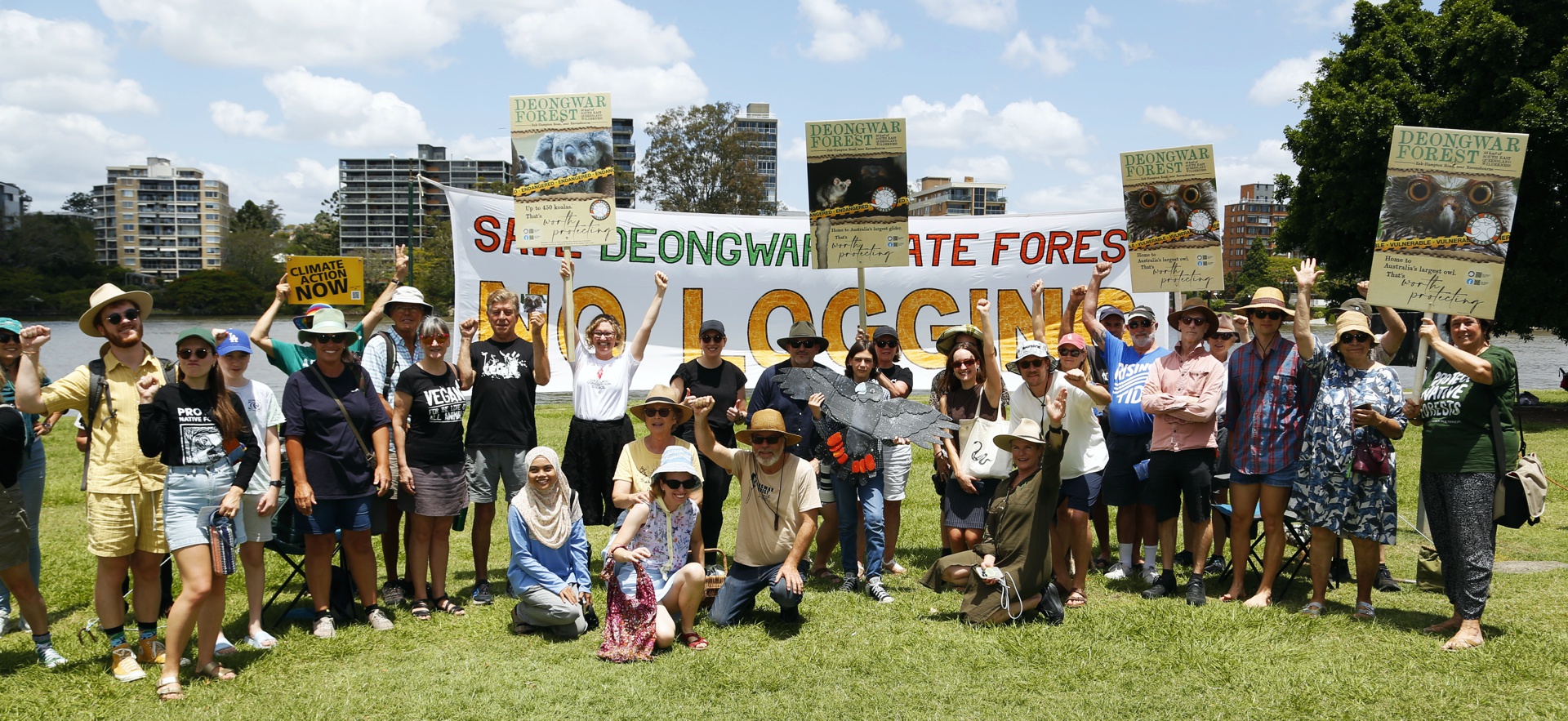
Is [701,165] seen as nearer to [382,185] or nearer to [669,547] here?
[669,547]

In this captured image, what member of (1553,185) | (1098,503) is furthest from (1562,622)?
(1553,185)

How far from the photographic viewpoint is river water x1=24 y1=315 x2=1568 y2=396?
27453mm

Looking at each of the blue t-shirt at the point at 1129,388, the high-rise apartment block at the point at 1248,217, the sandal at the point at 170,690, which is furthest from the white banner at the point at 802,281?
the high-rise apartment block at the point at 1248,217

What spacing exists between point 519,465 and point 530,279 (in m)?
8.18

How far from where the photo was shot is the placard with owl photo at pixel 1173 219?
24.2 ft

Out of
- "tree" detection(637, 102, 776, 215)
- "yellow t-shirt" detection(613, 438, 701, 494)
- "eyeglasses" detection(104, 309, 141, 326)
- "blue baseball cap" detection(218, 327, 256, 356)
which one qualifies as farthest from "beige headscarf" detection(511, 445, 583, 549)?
"tree" detection(637, 102, 776, 215)

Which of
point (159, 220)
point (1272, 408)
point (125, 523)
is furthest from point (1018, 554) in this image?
point (159, 220)

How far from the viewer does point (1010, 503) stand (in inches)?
222

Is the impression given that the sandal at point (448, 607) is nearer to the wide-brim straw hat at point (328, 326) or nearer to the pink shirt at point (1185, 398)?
the wide-brim straw hat at point (328, 326)

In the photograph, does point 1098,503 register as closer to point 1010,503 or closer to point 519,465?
point 1010,503

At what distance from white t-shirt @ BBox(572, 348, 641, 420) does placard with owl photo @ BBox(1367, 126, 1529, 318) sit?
4424 mm

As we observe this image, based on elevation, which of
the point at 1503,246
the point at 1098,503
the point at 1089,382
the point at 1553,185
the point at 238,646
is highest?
the point at 1553,185

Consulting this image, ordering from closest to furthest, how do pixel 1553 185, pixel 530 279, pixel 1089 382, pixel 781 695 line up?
pixel 781 695 → pixel 1089 382 → pixel 530 279 → pixel 1553 185

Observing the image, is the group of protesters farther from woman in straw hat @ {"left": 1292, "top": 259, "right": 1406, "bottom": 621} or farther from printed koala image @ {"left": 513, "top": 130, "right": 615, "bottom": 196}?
printed koala image @ {"left": 513, "top": 130, "right": 615, "bottom": 196}
